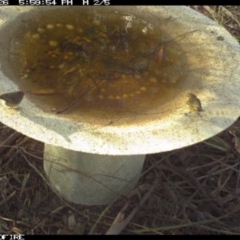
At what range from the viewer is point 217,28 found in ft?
6.89

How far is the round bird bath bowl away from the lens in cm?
156

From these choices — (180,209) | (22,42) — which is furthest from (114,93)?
(180,209)

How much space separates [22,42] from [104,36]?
1.13 ft

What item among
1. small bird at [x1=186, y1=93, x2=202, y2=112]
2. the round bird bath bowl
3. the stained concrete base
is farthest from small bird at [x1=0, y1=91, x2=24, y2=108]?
small bird at [x1=186, y1=93, x2=202, y2=112]

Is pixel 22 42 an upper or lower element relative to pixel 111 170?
upper

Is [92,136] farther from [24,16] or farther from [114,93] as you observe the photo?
[24,16]

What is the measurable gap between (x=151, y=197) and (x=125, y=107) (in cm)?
49

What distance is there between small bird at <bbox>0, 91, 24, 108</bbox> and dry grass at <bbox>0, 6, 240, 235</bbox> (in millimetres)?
586

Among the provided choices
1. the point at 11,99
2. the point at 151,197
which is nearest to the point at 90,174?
the point at 151,197

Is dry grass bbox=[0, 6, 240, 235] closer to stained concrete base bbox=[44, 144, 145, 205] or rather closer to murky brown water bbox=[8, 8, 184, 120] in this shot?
stained concrete base bbox=[44, 144, 145, 205]

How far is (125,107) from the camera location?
1.75 meters

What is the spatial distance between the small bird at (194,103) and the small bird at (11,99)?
0.57 metres

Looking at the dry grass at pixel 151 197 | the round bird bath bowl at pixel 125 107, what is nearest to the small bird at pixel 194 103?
the round bird bath bowl at pixel 125 107

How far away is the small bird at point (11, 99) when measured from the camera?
161cm
